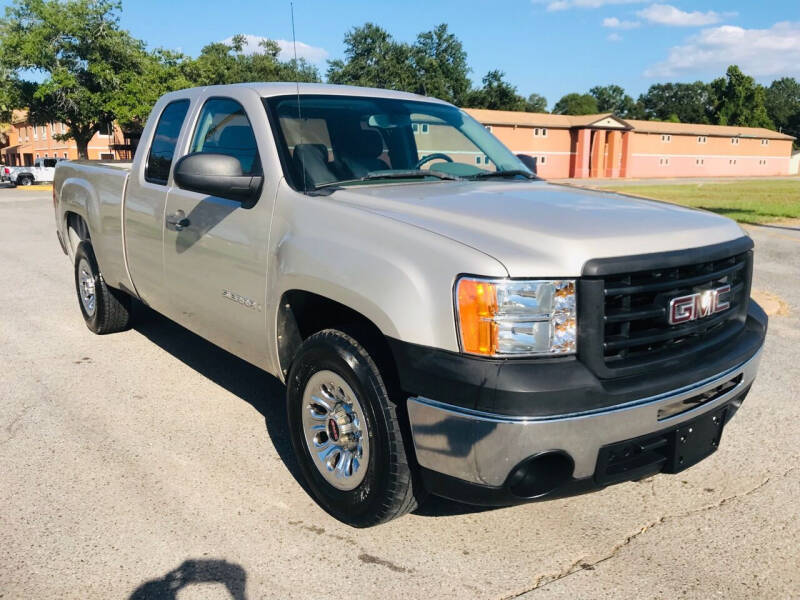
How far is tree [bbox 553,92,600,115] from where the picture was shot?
11386cm

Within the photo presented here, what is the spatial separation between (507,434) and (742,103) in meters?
119

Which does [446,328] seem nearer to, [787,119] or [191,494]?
[191,494]

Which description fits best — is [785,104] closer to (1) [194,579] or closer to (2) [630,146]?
(2) [630,146]

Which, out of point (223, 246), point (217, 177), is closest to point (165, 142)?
point (223, 246)

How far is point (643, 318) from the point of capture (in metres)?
2.59

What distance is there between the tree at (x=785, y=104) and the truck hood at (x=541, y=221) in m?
136

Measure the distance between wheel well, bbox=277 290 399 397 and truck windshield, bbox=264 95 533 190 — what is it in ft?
1.87

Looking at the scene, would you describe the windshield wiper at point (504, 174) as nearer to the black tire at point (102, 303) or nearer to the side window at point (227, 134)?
the side window at point (227, 134)

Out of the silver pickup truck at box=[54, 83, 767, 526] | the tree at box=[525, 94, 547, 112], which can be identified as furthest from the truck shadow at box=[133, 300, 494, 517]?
the tree at box=[525, 94, 547, 112]

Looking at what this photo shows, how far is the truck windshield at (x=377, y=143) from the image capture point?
11.6 ft

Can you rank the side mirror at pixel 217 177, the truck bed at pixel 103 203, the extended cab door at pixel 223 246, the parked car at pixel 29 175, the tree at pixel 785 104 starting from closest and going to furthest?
the side mirror at pixel 217 177, the extended cab door at pixel 223 246, the truck bed at pixel 103 203, the parked car at pixel 29 175, the tree at pixel 785 104

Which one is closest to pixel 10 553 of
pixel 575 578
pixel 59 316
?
pixel 575 578

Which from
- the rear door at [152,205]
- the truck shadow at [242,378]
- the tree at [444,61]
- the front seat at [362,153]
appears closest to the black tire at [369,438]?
the truck shadow at [242,378]

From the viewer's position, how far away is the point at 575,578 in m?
2.71
